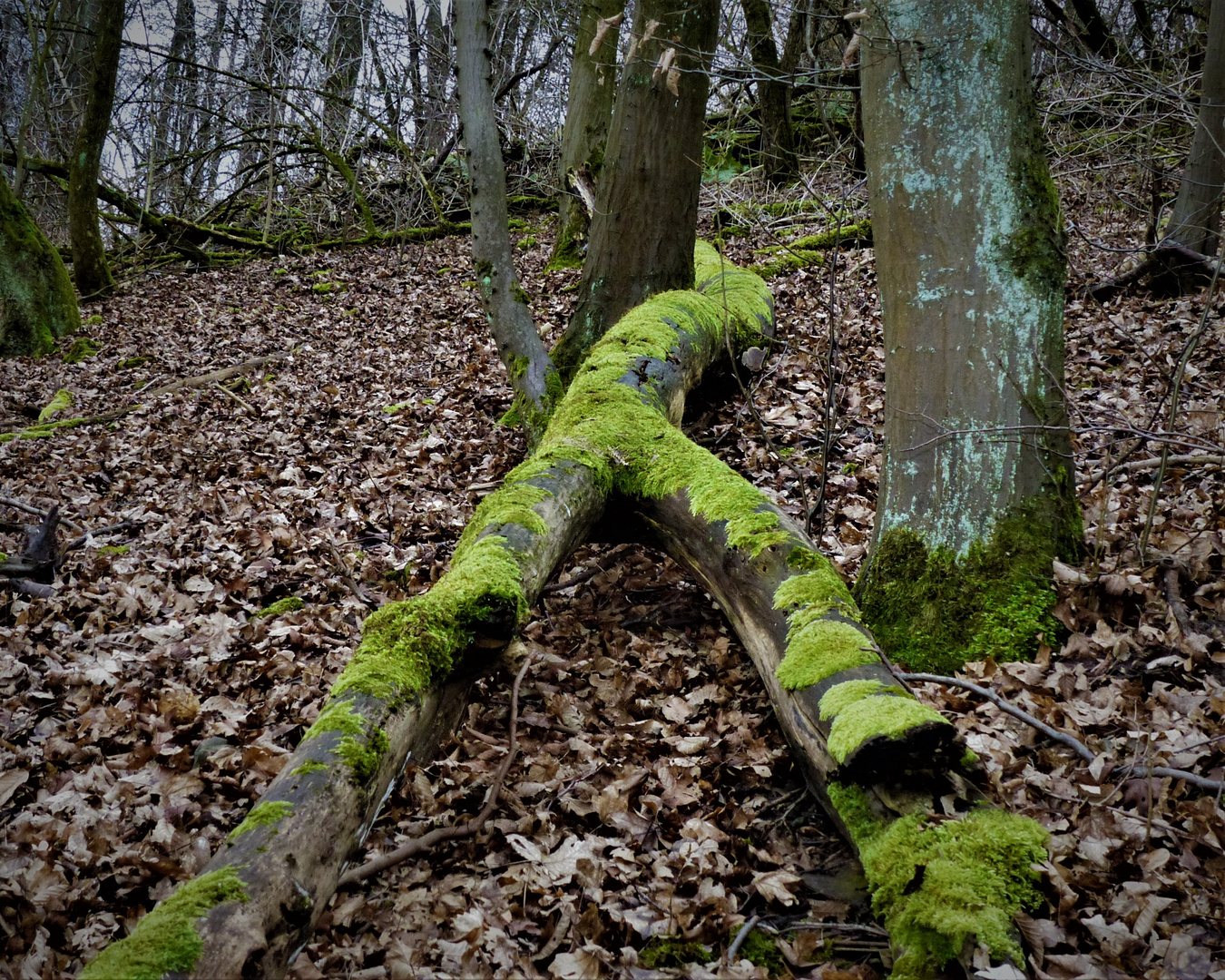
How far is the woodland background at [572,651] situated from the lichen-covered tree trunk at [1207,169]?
356 millimetres

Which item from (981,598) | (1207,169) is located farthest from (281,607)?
(1207,169)

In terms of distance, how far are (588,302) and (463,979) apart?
556 cm

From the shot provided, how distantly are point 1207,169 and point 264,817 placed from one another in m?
8.30

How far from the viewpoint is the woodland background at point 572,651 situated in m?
2.49

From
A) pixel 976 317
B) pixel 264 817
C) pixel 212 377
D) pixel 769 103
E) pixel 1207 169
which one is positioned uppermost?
pixel 769 103

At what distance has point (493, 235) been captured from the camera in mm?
6340

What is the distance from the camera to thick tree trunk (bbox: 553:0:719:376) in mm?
6457

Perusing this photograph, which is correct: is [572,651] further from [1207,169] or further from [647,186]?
[1207,169]

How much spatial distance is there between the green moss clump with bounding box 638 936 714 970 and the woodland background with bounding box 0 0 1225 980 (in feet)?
0.06

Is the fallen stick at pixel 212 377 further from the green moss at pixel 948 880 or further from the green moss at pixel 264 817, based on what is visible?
the green moss at pixel 948 880

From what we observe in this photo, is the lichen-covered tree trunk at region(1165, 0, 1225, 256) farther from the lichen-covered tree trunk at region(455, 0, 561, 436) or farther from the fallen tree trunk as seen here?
the lichen-covered tree trunk at region(455, 0, 561, 436)

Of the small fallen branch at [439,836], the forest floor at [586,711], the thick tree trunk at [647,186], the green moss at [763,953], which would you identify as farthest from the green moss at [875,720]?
the thick tree trunk at [647,186]

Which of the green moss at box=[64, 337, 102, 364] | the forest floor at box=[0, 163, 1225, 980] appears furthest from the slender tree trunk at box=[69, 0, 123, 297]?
the forest floor at box=[0, 163, 1225, 980]

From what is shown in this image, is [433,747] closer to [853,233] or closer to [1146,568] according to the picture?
[1146,568]
